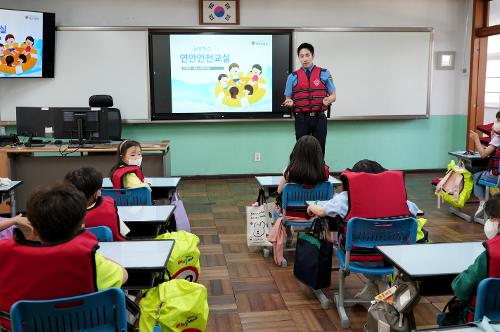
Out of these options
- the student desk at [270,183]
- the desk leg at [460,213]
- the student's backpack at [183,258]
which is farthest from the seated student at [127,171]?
the desk leg at [460,213]

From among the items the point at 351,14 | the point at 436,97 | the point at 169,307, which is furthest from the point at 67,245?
the point at 436,97

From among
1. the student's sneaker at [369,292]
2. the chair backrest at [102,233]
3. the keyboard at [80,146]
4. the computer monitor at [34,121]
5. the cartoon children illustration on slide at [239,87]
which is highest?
the cartoon children illustration on slide at [239,87]

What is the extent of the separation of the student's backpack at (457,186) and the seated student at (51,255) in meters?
4.28

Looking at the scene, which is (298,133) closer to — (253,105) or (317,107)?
(317,107)

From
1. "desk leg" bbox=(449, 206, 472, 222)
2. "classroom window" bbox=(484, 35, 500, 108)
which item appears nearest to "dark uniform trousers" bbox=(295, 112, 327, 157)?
"desk leg" bbox=(449, 206, 472, 222)

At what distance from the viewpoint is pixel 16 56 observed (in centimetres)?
636

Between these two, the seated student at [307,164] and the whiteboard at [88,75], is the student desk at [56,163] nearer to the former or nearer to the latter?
the whiteboard at [88,75]

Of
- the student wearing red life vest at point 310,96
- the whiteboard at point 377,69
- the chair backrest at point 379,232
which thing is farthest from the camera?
the whiteboard at point 377,69

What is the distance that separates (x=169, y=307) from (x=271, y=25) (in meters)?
5.52

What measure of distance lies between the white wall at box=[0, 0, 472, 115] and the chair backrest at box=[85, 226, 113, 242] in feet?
16.1

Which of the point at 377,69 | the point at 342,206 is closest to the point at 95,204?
the point at 342,206

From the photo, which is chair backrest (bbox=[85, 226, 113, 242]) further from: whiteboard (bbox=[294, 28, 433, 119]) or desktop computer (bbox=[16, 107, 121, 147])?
whiteboard (bbox=[294, 28, 433, 119])

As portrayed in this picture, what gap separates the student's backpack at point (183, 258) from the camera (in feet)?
8.61

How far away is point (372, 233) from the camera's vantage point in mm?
2645
